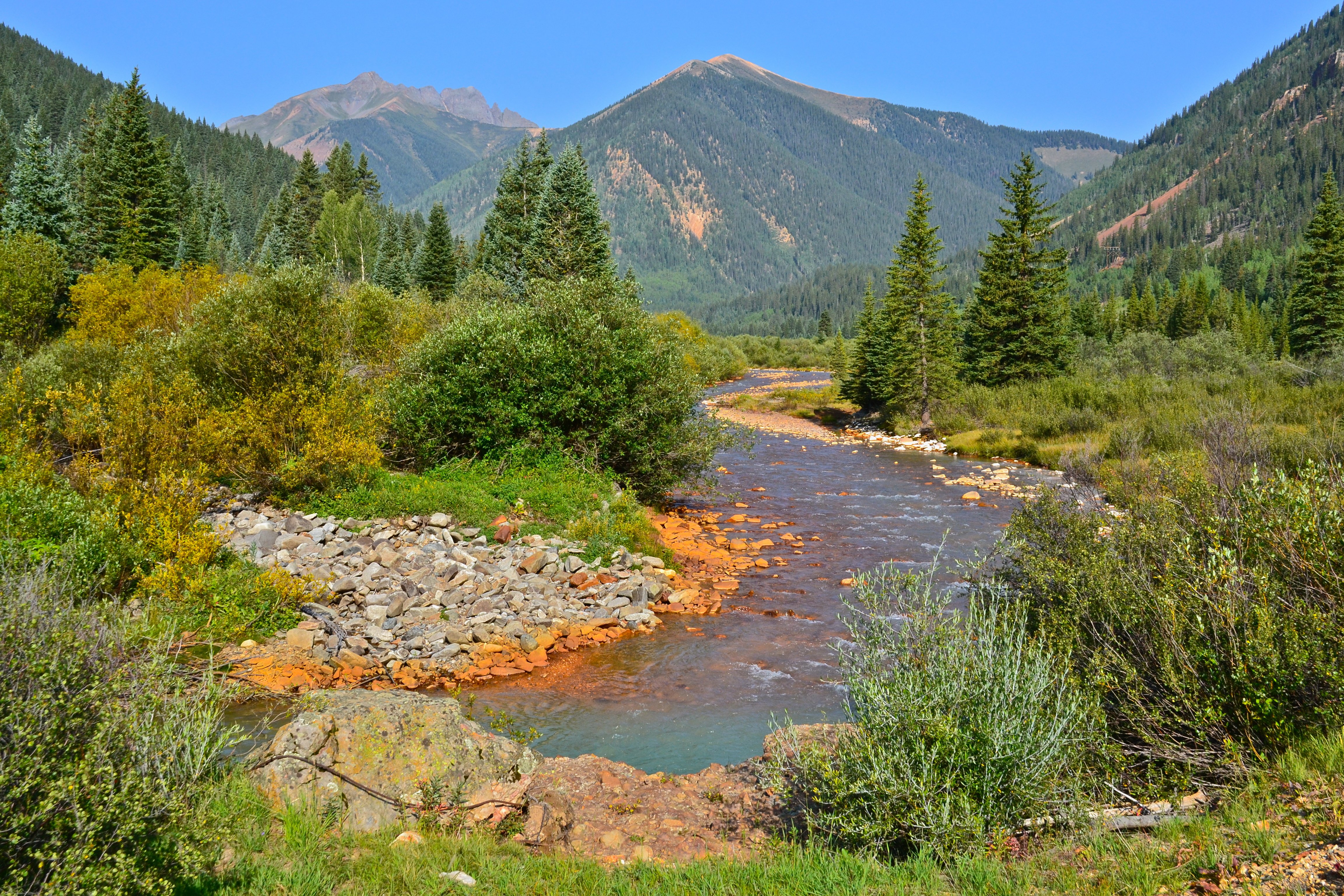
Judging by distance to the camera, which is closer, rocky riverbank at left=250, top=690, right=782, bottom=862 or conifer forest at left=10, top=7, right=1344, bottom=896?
conifer forest at left=10, top=7, right=1344, bottom=896

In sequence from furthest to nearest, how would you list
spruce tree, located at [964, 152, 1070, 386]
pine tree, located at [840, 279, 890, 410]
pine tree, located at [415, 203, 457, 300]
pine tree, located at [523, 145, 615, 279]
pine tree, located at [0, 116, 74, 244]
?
pine tree, located at [415, 203, 457, 300] → pine tree, located at [840, 279, 890, 410] → pine tree, located at [0, 116, 74, 244] → spruce tree, located at [964, 152, 1070, 386] → pine tree, located at [523, 145, 615, 279]

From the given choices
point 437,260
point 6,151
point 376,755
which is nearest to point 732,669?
point 376,755

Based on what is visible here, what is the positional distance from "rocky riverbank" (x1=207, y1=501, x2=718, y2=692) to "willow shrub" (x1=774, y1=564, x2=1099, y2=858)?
24.0 feet

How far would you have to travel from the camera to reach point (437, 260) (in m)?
62.2

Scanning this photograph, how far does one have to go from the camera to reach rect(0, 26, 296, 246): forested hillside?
10494 centimetres

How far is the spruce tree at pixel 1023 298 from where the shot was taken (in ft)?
138

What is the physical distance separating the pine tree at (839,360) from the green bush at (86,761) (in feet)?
176

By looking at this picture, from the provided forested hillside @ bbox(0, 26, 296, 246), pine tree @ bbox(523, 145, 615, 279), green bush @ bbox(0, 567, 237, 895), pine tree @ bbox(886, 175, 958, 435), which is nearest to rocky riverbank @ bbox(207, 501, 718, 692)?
green bush @ bbox(0, 567, 237, 895)

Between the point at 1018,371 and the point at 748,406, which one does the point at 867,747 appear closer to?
the point at 1018,371

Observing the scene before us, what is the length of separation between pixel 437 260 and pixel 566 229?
24.6 metres

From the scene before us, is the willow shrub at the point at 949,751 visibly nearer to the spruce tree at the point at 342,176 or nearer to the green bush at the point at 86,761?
the green bush at the point at 86,761

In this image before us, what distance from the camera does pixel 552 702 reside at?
10.9 m

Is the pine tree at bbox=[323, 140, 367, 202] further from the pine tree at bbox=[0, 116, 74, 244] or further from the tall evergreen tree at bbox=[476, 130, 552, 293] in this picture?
the tall evergreen tree at bbox=[476, 130, 552, 293]

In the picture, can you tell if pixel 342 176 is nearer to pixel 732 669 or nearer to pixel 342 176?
pixel 342 176
